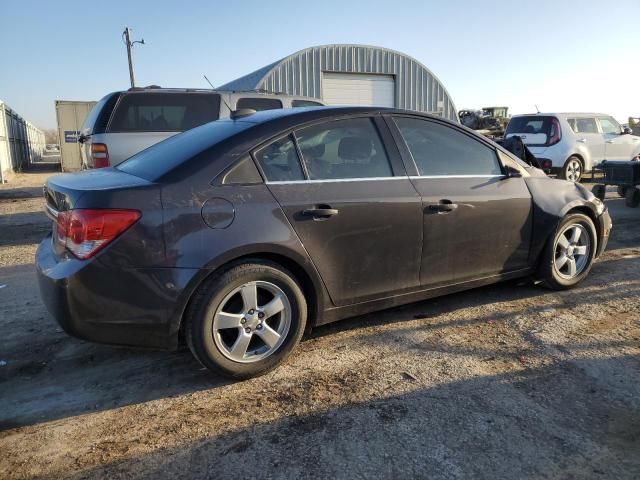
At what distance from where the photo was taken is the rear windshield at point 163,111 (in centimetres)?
733

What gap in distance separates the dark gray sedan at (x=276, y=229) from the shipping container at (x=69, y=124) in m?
21.0

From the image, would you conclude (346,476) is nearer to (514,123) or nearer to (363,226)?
(363,226)

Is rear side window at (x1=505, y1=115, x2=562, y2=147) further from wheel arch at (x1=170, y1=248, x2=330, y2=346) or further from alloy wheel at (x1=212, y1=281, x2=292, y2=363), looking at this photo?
alloy wheel at (x1=212, y1=281, x2=292, y2=363)

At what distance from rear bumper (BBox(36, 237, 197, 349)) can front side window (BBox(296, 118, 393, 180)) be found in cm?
111

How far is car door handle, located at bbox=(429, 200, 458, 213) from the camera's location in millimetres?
3609

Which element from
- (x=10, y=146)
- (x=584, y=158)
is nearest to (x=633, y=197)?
(x=584, y=158)

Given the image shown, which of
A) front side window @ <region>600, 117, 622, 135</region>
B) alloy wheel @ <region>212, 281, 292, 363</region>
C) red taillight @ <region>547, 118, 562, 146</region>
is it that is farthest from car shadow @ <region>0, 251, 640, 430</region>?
front side window @ <region>600, 117, 622, 135</region>

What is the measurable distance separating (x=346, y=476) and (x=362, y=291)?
1.41 metres

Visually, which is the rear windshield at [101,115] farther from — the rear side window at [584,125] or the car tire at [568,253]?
the rear side window at [584,125]

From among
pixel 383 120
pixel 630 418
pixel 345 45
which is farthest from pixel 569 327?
pixel 345 45

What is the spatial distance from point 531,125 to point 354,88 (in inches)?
415

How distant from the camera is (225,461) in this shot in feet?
7.62

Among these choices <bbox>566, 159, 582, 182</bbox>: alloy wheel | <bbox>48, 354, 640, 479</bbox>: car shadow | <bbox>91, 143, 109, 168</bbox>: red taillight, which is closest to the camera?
<bbox>48, 354, 640, 479</bbox>: car shadow

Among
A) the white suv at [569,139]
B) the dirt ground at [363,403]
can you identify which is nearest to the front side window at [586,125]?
the white suv at [569,139]
